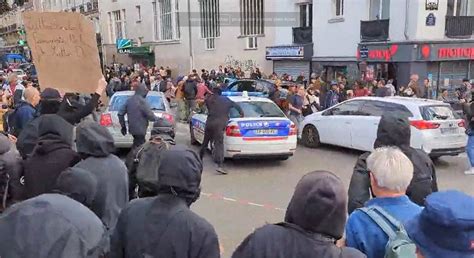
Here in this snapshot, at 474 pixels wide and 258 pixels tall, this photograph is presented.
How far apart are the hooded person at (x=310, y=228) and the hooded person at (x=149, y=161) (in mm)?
2099

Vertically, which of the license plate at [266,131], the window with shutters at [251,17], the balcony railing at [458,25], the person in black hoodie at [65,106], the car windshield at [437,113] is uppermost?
the window with shutters at [251,17]

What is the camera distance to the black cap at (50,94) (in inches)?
208

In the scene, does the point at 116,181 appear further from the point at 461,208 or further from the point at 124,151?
the point at 124,151

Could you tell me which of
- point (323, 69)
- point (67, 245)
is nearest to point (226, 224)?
point (67, 245)

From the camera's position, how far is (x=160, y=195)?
8.90 ft

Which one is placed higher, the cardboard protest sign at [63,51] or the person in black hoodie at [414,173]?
the cardboard protest sign at [63,51]

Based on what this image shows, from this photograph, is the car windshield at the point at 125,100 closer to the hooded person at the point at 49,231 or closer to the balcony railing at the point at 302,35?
A: the hooded person at the point at 49,231

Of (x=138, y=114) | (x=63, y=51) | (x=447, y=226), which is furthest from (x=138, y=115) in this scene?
(x=447, y=226)

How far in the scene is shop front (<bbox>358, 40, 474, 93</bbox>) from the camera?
695 inches

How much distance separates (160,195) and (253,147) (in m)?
7.37

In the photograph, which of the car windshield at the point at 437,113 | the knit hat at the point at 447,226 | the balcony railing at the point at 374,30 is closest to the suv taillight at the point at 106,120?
the car windshield at the point at 437,113

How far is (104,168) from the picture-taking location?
151 inches

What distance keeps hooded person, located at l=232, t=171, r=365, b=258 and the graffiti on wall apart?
25006 mm

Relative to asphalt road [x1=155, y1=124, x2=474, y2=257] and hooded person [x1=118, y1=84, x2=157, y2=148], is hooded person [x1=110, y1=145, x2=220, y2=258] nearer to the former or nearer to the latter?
asphalt road [x1=155, y1=124, x2=474, y2=257]
